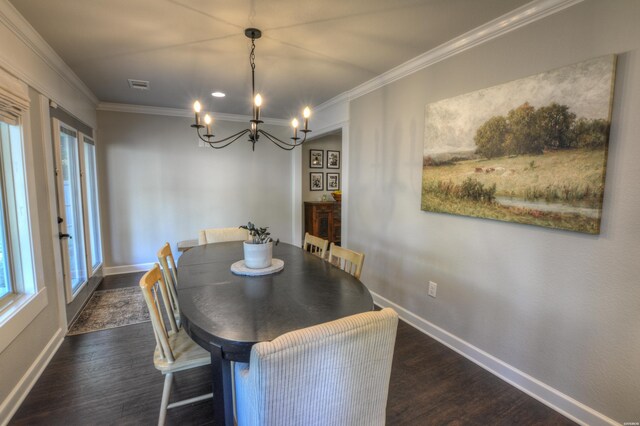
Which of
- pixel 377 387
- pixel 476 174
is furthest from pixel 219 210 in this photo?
pixel 377 387

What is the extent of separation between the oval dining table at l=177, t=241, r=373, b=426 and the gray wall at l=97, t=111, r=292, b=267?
2.63m

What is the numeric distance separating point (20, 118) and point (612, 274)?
3.74 meters

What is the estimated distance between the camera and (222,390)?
4.42 feet

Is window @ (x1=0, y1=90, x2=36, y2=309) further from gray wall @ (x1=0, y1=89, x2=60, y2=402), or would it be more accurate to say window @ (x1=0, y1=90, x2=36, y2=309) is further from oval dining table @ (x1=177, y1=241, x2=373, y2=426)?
oval dining table @ (x1=177, y1=241, x2=373, y2=426)

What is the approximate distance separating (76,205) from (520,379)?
4.44 metres

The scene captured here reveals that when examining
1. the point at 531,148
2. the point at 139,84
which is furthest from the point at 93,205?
the point at 531,148

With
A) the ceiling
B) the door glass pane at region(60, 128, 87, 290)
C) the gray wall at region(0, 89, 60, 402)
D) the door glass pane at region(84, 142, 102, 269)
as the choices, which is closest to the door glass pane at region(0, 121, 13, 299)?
the gray wall at region(0, 89, 60, 402)

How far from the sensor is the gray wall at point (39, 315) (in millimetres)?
1819

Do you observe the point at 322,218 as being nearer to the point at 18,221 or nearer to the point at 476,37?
the point at 476,37

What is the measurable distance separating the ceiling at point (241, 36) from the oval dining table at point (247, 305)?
5.55 feet

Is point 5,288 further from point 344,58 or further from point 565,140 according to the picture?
point 565,140

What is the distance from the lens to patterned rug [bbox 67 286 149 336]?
2834 mm

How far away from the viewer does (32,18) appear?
6.52 ft

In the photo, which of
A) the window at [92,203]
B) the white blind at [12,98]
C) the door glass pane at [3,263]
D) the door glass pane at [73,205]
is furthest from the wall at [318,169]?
the door glass pane at [3,263]
